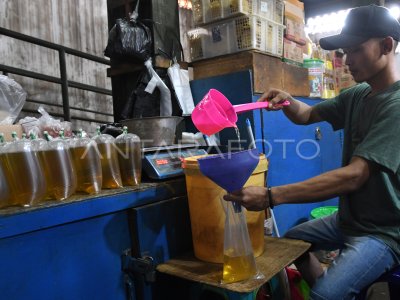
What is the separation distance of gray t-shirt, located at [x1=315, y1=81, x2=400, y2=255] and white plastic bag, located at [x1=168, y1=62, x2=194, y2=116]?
3.44 ft

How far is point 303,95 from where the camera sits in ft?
9.07

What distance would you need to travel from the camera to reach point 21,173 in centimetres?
116

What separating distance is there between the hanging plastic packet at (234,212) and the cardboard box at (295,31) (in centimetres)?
175

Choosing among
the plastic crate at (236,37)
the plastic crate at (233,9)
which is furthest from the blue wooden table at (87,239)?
the plastic crate at (233,9)

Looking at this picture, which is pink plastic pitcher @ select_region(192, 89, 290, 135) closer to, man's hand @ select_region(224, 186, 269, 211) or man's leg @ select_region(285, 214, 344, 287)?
man's hand @ select_region(224, 186, 269, 211)

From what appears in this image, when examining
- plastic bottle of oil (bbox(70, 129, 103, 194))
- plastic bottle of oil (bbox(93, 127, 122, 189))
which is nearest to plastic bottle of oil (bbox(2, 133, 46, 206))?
plastic bottle of oil (bbox(70, 129, 103, 194))

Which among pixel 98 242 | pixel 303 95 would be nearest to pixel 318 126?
pixel 303 95

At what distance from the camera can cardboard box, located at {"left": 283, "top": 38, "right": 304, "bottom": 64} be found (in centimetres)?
258

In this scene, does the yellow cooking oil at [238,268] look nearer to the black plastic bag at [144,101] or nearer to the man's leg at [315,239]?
the man's leg at [315,239]

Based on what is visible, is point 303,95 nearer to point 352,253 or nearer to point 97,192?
point 352,253

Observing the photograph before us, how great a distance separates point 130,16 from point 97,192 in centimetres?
140

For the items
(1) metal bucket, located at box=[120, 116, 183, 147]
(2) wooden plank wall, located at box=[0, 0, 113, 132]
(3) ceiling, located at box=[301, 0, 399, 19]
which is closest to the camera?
(1) metal bucket, located at box=[120, 116, 183, 147]

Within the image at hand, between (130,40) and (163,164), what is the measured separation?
1001 millimetres

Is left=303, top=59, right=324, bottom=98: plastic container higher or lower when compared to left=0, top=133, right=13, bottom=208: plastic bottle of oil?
higher
